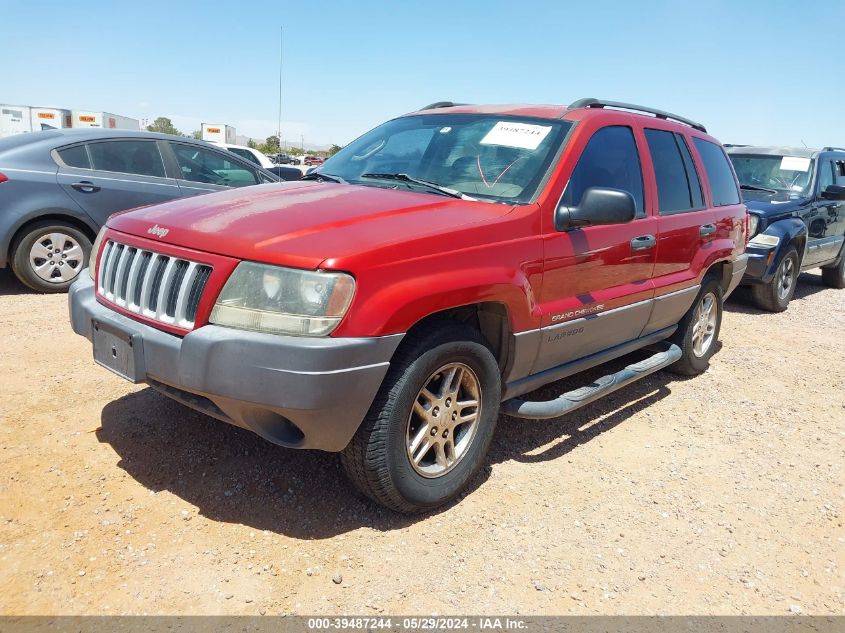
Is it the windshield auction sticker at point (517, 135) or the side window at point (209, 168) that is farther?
the side window at point (209, 168)

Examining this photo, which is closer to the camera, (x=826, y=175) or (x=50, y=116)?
(x=826, y=175)

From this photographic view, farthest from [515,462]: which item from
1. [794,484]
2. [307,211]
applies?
[307,211]

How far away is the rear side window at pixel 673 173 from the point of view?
4.30m

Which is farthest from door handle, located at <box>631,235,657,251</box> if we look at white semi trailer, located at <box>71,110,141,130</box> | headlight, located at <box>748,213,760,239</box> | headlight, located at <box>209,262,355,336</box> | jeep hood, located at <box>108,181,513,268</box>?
white semi trailer, located at <box>71,110,141,130</box>

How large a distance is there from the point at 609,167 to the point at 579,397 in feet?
4.37

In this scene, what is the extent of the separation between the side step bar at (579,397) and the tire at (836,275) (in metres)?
7.21

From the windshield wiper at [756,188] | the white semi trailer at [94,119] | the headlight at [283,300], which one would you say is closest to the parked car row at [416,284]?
the headlight at [283,300]

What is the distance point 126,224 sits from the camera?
309cm

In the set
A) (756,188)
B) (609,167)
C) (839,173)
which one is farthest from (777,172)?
(609,167)

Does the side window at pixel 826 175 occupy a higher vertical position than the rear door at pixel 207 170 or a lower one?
higher

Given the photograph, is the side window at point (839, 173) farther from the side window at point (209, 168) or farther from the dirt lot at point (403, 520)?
the side window at point (209, 168)

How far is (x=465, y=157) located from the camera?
364cm

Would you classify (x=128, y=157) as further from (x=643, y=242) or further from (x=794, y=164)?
(x=794, y=164)

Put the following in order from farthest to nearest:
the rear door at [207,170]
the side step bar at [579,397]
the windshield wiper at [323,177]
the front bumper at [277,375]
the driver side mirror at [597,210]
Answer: the rear door at [207,170], the windshield wiper at [323,177], the side step bar at [579,397], the driver side mirror at [597,210], the front bumper at [277,375]
